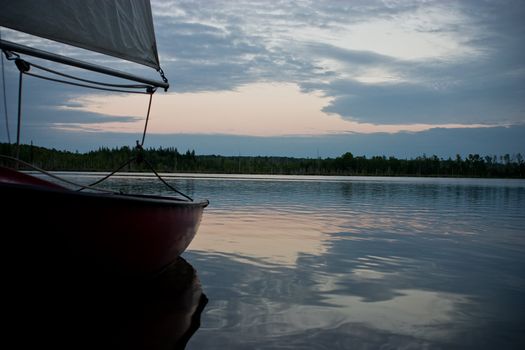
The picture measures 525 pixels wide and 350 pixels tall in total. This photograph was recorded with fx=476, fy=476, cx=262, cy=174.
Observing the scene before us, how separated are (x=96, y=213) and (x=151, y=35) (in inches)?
124

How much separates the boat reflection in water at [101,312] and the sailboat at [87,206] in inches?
10.6

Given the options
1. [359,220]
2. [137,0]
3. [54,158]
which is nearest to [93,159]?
[54,158]

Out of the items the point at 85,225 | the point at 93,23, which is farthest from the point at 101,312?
the point at 93,23

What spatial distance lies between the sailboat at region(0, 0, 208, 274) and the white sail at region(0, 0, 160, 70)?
10 mm

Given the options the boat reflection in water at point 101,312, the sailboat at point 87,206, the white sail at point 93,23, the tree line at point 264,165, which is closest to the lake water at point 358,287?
the boat reflection in water at point 101,312

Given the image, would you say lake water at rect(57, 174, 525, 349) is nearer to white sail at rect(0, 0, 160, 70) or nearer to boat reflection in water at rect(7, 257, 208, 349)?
boat reflection in water at rect(7, 257, 208, 349)

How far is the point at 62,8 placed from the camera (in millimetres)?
5355

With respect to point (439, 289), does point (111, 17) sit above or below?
above

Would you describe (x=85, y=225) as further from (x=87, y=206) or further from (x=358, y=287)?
(x=358, y=287)

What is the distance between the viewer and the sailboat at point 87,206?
444 centimetres

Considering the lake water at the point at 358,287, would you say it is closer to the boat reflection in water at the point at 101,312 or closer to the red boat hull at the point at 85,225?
the boat reflection in water at the point at 101,312

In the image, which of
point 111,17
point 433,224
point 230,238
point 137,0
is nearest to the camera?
point 111,17

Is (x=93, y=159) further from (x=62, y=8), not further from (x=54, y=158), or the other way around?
(x=62, y=8)

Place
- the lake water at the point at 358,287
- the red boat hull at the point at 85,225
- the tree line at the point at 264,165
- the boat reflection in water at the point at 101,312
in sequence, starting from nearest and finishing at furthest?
the boat reflection in water at the point at 101,312
the lake water at the point at 358,287
the red boat hull at the point at 85,225
the tree line at the point at 264,165
